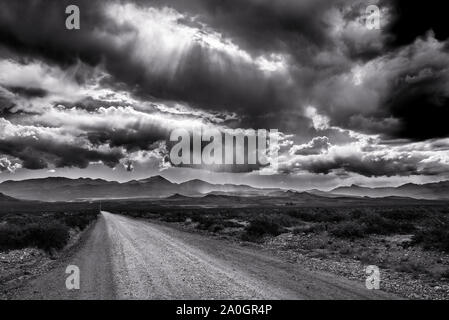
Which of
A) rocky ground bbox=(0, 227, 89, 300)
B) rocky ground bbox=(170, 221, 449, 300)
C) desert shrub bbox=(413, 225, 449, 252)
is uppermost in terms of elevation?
desert shrub bbox=(413, 225, 449, 252)

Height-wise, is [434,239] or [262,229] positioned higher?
[434,239]

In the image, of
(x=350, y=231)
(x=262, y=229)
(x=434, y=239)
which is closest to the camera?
(x=434, y=239)

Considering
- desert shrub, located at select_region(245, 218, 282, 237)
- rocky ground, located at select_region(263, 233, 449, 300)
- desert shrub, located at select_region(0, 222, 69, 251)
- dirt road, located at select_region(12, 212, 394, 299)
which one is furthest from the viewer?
desert shrub, located at select_region(245, 218, 282, 237)

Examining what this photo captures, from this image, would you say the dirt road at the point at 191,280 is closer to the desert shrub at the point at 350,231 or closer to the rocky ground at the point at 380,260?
the rocky ground at the point at 380,260

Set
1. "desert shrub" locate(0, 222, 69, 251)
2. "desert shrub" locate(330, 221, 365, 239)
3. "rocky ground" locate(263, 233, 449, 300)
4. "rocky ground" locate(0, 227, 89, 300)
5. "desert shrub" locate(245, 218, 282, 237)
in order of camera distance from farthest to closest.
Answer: "desert shrub" locate(245, 218, 282, 237) → "desert shrub" locate(330, 221, 365, 239) → "desert shrub" locate(0, 222, 69, 251) → "rocky ground" locate(0, 227, 89, 300) → "rocky ground" locate(263, 233, 449, 300)

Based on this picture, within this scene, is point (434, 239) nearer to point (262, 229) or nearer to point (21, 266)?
point (262, 229)

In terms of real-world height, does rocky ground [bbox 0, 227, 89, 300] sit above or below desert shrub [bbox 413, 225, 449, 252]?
below

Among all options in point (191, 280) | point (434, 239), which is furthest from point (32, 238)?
point (434, 239)

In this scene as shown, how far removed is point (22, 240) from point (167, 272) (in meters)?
12.8

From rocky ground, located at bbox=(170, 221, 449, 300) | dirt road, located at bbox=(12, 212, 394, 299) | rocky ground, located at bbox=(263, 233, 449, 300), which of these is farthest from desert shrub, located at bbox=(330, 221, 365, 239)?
dirt road, located at bbox=(12, 212, 394, 299)

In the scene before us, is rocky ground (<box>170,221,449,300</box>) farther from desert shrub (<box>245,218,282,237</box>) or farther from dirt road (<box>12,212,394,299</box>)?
desert shrub (<box>245,218,282,237</box>)

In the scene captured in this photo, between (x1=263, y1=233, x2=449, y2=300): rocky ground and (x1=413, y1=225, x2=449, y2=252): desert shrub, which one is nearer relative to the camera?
(x1=263, y1=233, x2=449, y2=300): rocky ground
